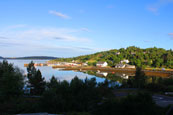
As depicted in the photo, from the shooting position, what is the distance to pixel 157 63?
78062mm

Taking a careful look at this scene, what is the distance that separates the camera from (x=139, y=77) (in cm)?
2423

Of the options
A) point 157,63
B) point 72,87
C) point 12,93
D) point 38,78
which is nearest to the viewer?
point 72,87

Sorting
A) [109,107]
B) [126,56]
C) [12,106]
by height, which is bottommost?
[12,106]

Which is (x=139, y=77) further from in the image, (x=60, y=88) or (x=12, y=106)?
(x=12, y=106)

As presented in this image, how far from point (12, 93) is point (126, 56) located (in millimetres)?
97101

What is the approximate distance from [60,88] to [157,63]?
73334mm

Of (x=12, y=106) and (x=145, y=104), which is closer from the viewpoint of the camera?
(x=145, y=104)

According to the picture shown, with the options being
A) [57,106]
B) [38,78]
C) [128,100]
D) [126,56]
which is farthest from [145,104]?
[126,56]

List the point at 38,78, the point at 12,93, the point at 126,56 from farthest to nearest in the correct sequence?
the point at 126,56 → the point at 38,78 → the point at 12,93

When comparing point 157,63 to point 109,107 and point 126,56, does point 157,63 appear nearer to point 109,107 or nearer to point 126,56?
point 126,56

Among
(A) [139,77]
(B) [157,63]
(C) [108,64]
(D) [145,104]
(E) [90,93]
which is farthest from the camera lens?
(C) [108,64]

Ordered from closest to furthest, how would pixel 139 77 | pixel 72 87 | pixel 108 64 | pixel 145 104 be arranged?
1. pixel 145 104
2. pixel 72 87
3. pixel 139 77
4. pixel 108 64

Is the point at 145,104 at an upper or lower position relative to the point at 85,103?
upper

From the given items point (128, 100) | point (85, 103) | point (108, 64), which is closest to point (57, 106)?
point (85, 103)
